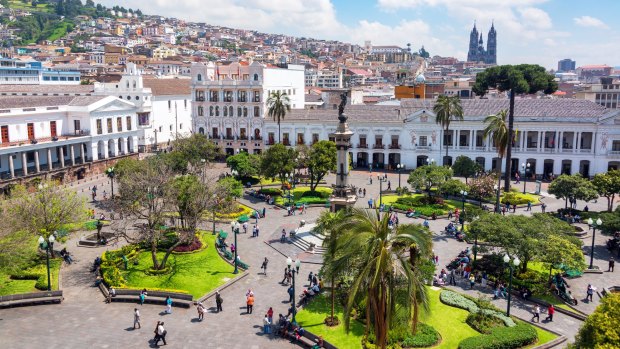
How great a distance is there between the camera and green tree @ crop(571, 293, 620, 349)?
1688 centimetres

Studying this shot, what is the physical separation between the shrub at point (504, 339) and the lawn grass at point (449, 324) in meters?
0.88

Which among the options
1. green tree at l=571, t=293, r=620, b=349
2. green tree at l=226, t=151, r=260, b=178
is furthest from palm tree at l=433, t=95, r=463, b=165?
green tree at l=571, t=293, r=620, b=349

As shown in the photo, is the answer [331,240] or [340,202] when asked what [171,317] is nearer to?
[331,240]

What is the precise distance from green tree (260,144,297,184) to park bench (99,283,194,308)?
79.3 feet

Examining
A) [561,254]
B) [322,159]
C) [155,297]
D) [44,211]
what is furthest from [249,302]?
[322,159]

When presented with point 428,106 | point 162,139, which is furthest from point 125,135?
point 428,106

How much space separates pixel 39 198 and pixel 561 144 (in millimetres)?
55974

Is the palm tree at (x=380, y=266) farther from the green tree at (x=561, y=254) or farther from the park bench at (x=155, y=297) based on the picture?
the green tree at (x=561, y=254)

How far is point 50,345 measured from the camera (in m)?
24.1

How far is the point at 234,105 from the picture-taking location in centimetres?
7681

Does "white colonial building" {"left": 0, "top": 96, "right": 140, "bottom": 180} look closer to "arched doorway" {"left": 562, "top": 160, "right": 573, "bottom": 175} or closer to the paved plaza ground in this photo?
the paved plaza ground

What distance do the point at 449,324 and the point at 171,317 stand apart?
46.8 ft

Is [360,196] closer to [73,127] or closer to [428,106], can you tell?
[428,106]

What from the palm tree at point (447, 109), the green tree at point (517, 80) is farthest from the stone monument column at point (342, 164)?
the green tree at point (517, 80)
